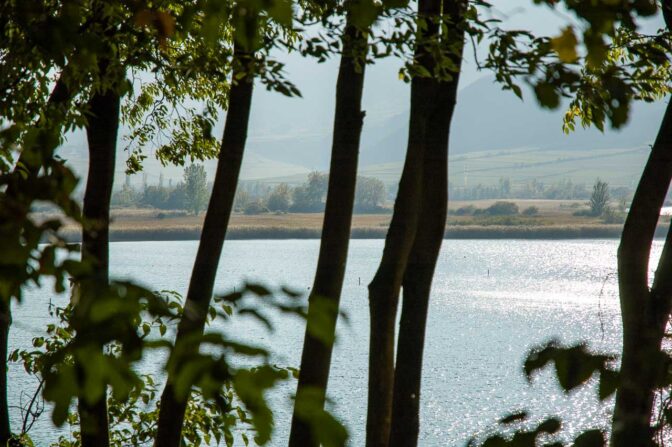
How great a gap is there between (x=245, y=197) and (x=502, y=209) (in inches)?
1552

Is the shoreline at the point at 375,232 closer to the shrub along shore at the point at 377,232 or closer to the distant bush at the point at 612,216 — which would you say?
the shrub along shore at the point at 377,232

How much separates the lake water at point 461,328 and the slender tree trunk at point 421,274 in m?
0.61

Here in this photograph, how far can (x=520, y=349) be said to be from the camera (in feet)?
108

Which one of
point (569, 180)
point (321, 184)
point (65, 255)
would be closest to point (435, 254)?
point (65, 255)

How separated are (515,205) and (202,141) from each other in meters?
122

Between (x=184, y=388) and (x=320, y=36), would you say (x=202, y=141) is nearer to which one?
(x=320, y=36)

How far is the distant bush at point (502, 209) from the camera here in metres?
123

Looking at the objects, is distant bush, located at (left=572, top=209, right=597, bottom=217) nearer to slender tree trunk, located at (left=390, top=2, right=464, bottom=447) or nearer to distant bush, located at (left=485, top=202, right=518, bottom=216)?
distant bush, located at (left=485, top=202, right=518, bottom=216)

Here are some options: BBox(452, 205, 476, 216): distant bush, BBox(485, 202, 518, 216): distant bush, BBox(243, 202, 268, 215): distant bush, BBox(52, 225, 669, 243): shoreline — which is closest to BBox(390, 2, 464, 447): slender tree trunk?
BBox(52, 225, 669, 243): shoreline

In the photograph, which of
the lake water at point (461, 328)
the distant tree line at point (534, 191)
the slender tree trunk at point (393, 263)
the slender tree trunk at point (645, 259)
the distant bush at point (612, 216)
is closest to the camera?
the slender tree trunk at point (645, 259)

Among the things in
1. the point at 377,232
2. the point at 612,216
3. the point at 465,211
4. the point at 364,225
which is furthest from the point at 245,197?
the point at 612,216

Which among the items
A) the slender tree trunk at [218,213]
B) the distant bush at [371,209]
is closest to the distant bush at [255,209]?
the distant bush at [371,209]

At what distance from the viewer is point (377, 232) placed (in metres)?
109

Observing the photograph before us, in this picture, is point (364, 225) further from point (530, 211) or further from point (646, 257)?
point (646, 257)
